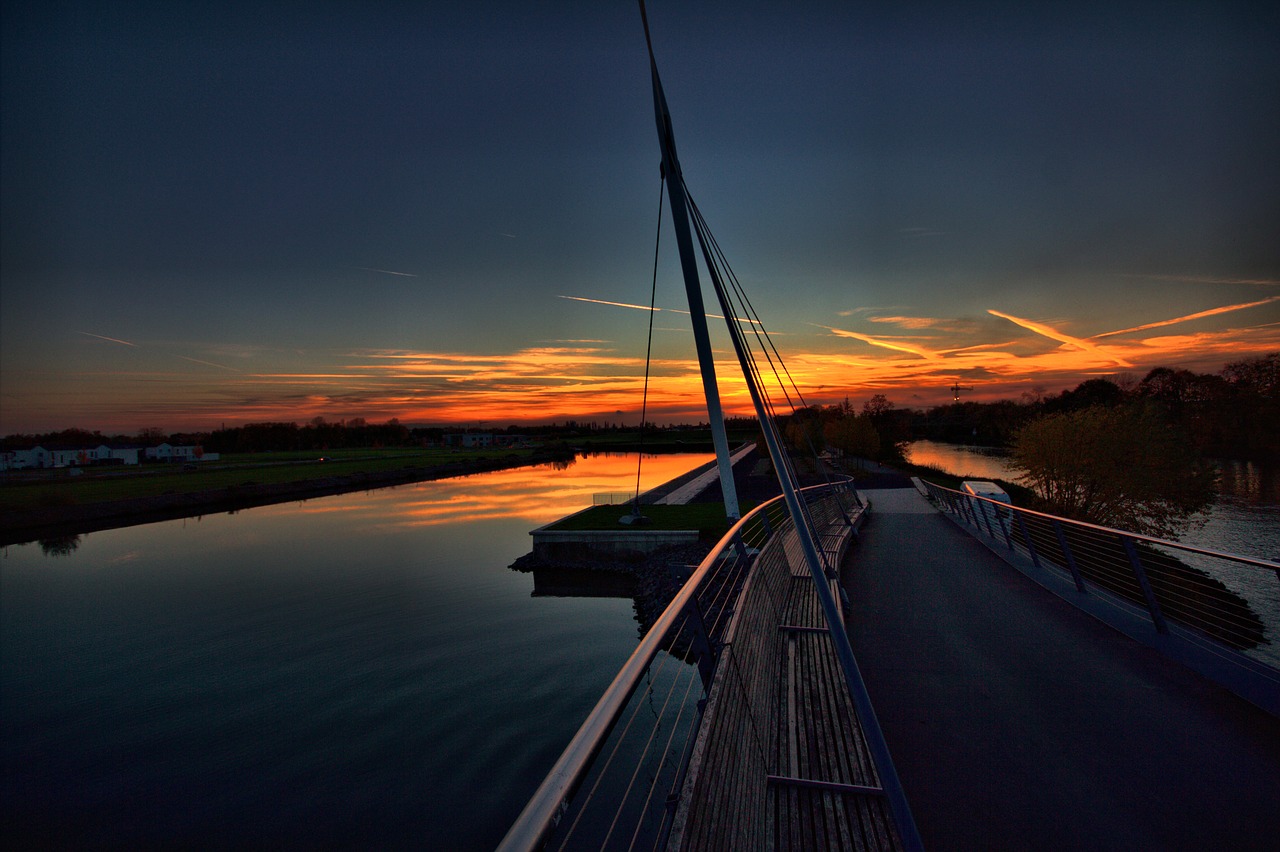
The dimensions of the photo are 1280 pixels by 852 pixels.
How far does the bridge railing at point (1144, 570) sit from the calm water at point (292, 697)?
7192 millimetres

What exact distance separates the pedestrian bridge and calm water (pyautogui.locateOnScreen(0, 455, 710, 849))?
3072 mm

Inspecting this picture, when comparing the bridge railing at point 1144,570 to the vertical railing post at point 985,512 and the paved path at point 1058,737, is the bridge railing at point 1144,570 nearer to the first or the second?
the vertical railing post at point 985,512

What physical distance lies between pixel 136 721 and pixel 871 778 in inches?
502

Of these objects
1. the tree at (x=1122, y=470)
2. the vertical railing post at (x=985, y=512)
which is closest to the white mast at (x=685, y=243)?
the vertical railing post at (x=985, y=512)

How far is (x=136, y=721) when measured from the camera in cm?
1016

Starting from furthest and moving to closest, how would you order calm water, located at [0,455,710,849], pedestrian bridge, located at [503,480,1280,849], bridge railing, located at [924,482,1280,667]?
calm water, located at [0,455,710,849] < bridge railing, located at [924,482,1280,667] < pedestrian bridge, located at [503,480,1280,849]

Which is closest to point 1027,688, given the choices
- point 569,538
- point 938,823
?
point 938,823

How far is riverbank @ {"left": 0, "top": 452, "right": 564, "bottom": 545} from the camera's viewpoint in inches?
1339

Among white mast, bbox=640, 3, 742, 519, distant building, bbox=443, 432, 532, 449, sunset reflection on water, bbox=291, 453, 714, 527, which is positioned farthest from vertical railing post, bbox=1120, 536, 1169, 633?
distant building, bbox=443, 432, 532, 449

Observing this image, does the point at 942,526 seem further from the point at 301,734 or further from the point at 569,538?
the point at 301,734

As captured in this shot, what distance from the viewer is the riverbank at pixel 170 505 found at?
112 ft

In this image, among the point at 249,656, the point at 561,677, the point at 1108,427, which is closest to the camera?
the point at 561,677

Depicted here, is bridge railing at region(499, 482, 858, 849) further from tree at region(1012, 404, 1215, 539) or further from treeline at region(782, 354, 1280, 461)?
treeline at region(782, 354, 1280, 461)

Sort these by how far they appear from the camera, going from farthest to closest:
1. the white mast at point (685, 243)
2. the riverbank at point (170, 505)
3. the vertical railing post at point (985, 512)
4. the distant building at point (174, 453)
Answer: the distant building at point (174, 453)
the riverbank at point (170, 505)
the vertical railing post at point (985, 512)
the white mast at point (685, 243)
